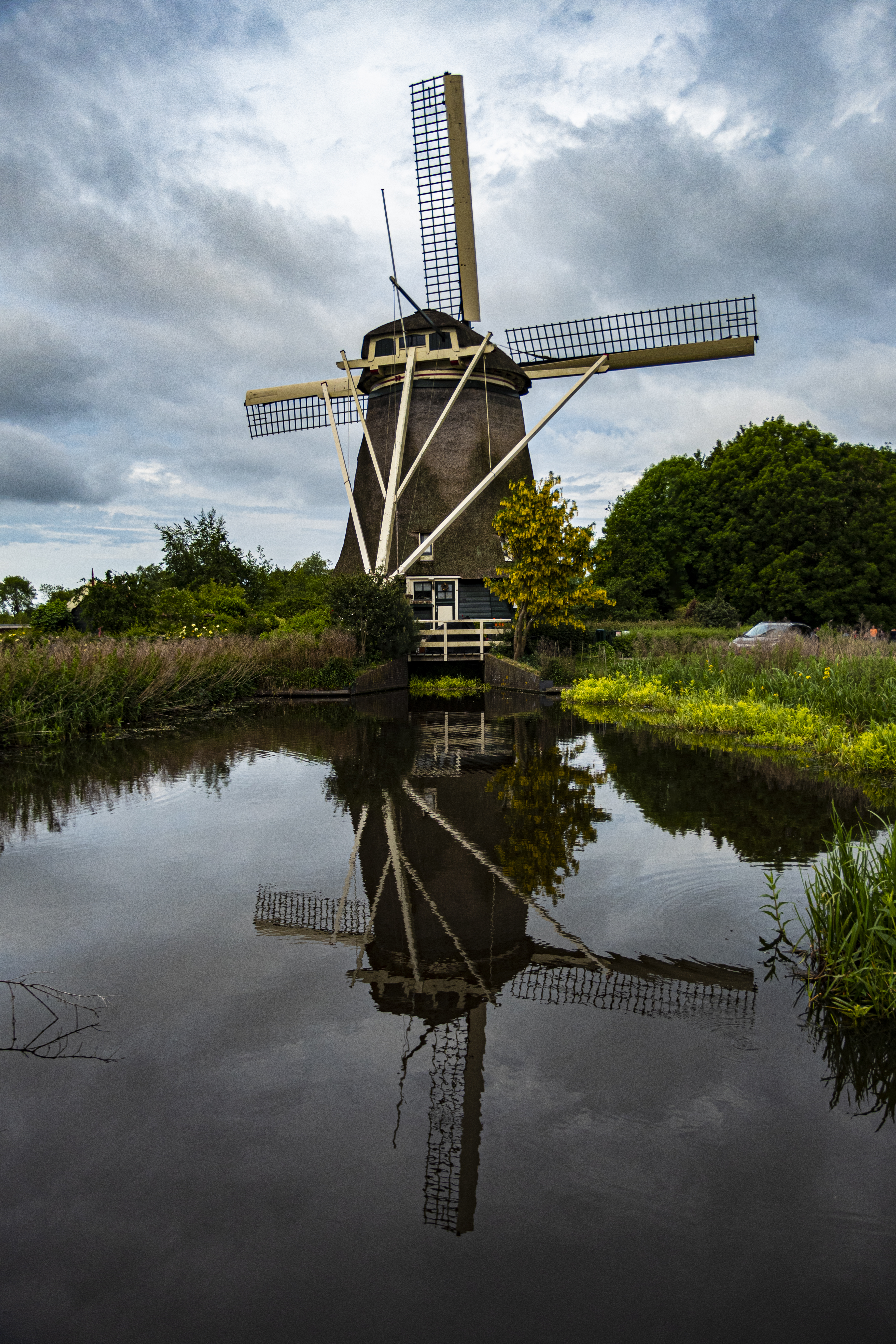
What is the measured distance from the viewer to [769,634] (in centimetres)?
2292

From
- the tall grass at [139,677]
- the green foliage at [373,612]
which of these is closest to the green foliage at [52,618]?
the tall grass at [139,677]

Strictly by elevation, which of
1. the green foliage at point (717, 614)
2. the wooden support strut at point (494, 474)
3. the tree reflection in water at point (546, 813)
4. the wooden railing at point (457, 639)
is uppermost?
the wooden support strut at point (494, 474)

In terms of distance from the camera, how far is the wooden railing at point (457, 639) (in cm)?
2791

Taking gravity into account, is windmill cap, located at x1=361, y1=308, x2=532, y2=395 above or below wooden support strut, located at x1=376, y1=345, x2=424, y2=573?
above

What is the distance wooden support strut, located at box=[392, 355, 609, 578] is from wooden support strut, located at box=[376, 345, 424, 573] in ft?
1.69

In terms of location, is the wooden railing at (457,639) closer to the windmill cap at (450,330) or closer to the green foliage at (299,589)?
the green foliage at (299,589)

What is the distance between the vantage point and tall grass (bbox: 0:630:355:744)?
12.9m

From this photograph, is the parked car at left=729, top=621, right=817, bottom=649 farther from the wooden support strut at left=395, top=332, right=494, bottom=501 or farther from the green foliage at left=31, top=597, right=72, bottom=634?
the green foliage at left=31, top=597, right=72, bottom=634

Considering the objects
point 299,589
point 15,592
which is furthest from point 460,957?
point 15,592

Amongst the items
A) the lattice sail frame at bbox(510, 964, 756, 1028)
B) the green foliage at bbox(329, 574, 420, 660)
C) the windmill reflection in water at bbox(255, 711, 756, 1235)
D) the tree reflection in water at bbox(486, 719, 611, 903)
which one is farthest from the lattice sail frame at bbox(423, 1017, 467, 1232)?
the green foliage at bbox(329, 574, 420, 660)

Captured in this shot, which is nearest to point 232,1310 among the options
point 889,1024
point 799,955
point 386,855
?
point 889,1024

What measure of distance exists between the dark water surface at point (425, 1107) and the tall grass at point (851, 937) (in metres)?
0.22

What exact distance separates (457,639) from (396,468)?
6.24m

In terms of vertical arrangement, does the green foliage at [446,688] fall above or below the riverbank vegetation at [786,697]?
below
